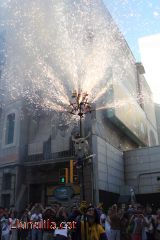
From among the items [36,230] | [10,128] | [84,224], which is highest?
[10,128]

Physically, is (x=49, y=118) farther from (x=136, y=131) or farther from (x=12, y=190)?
(x=136, y=131)

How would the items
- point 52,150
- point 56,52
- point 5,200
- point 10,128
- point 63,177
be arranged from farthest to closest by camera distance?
A: point 56,52
point 10,128
point 5,200
point 52,150
point 63,177

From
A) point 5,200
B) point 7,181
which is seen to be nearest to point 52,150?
point 7,181

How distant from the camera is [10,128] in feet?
83.3

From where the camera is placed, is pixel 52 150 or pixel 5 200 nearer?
pixel 52 150

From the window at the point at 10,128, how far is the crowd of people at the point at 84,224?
999 centimetres

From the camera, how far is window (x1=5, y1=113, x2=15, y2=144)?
24.9 m

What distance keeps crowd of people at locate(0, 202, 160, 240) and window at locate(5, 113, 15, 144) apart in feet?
32.8

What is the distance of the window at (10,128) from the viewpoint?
81.7 ft

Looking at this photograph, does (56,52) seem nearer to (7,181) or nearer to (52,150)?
(52,150)

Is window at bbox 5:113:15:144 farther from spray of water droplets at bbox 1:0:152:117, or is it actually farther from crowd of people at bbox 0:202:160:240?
crowd of people at bbox 0:202:160:240

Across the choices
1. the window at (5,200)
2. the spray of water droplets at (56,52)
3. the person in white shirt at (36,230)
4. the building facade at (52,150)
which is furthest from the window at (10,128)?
the person in white shirt at (36,230)

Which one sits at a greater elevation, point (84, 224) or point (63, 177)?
point (63, 177)

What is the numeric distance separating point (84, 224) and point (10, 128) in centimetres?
1874
